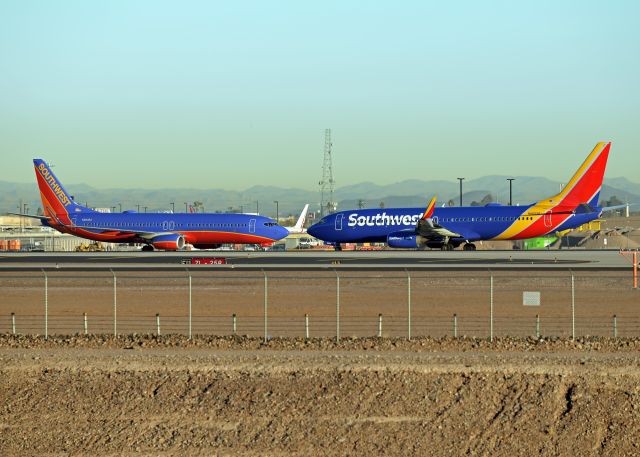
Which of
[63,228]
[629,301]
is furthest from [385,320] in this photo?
[63,228]

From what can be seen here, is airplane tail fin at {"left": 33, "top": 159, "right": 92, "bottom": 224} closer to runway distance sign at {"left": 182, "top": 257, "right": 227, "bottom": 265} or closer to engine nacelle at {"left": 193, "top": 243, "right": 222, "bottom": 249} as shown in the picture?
engine nacelle at {"left": 193, "top": 243, "right": 222, "bottom": 249}

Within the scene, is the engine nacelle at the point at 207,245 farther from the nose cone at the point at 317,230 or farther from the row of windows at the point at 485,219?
the row of windows at the point at 485,219

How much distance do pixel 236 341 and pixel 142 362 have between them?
4.73 metres

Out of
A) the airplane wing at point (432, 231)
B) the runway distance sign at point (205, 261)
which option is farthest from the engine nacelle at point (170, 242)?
the airplane wing at point (432, 231)

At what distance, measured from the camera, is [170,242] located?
88.6m

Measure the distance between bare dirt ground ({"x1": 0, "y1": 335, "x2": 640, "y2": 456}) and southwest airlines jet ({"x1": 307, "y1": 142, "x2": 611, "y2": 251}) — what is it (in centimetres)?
6060

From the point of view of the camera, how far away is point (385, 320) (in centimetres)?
3506

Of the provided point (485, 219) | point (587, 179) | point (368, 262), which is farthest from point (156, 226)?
point (587, 179)

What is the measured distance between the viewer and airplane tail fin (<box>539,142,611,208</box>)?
8500cm

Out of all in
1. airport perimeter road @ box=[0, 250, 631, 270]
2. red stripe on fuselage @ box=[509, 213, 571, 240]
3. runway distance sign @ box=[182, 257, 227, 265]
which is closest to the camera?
airport perimeter road @ box=[0, 250, 631, 270]

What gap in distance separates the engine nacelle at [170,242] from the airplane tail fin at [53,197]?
9.34 m

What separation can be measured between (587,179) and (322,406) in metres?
68.2

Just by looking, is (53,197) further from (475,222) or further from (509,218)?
(509,218)

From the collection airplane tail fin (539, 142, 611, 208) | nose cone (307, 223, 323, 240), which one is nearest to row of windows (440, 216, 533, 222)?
airplane tail fin (539, 142, 611, 208)
